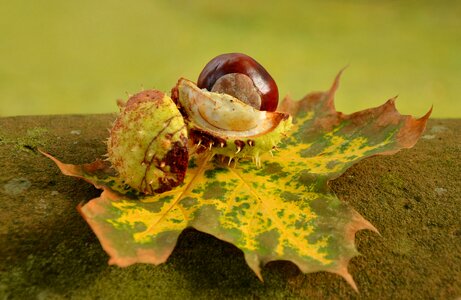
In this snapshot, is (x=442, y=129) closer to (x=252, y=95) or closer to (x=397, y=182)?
(x=397, y=182)

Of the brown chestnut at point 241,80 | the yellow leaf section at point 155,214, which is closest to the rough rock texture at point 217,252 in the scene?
the yellow leaf section at point 155,214

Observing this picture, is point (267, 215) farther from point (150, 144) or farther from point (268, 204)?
point (150, 144)

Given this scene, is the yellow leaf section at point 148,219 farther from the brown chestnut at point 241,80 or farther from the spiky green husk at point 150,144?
the brown chestnut at point 241,80

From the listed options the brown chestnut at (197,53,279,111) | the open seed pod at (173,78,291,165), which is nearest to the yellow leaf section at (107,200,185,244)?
the open seed pod at (173,78,291,165)

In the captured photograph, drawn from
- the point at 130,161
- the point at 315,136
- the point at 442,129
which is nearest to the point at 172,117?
the point at 130,161

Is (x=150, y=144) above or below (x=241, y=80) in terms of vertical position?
below

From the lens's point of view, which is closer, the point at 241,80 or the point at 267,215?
the point at 267,215

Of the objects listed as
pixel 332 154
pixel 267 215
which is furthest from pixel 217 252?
pixel 332 154
